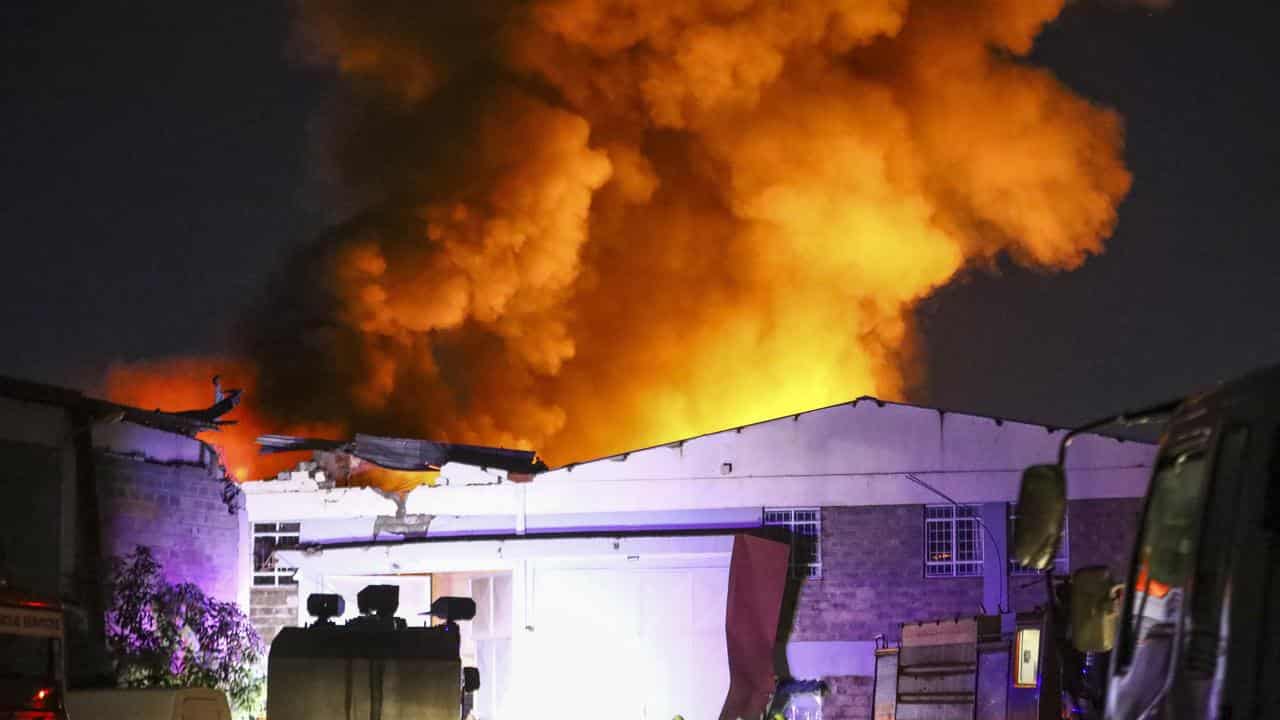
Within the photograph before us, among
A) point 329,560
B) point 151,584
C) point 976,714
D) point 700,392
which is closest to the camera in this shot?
point 976,714

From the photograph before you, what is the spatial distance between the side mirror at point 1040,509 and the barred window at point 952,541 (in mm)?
17685

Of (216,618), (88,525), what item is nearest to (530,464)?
(216,618)

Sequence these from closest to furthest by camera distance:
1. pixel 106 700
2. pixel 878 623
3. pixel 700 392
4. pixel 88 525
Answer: pixel 106 700 → pixel 88 525 → pixel 878 623 → pixel 700 392

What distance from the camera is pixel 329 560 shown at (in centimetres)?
2502

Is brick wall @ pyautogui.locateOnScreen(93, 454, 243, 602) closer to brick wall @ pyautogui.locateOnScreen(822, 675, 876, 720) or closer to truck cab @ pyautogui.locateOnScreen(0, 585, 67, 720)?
truck cab @ pyautogui.locateOnScreen(0, 585, 67, 720)

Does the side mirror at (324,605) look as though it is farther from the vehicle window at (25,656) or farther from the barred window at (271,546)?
the barred window at (271,546)

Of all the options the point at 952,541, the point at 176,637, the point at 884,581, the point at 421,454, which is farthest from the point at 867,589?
the point at 176,637

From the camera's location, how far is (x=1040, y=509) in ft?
20.5

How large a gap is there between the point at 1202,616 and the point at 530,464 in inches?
819

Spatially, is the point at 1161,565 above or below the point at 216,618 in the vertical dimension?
above

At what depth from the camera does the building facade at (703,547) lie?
2342 cm

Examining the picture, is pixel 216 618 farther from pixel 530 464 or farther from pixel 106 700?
pixel 106 700

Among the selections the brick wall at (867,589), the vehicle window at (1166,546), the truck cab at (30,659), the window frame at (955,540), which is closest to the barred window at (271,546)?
the brick wall at (867,589)

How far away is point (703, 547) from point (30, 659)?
14.4 m
